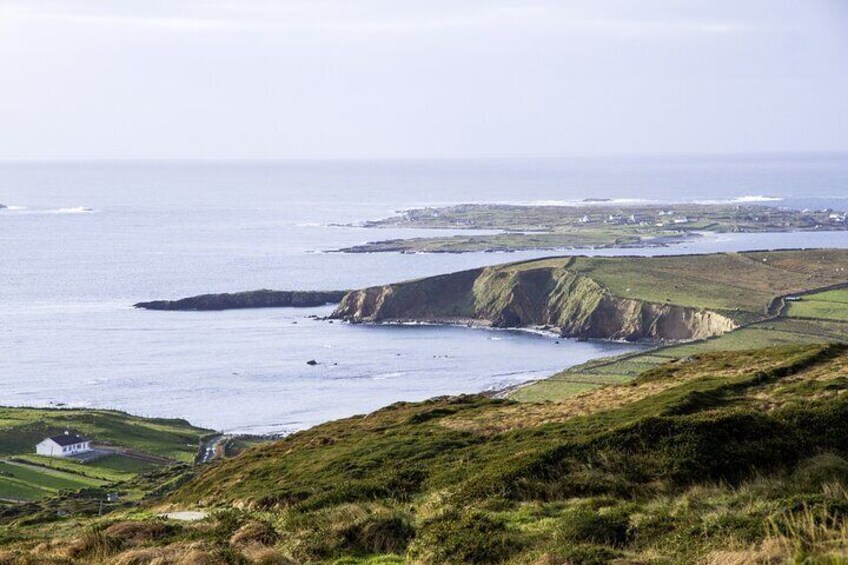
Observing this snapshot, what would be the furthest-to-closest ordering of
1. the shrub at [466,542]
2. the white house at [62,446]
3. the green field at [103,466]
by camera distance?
the white house at [62,446], the green field at [103,466], the shrub at [466,542]

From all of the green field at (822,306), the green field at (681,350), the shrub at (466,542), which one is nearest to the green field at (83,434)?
the green field at (681,350)

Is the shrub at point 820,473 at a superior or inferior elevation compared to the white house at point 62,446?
superior

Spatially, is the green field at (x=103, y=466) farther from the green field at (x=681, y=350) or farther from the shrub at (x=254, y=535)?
the shrub at (x=254, y=535)

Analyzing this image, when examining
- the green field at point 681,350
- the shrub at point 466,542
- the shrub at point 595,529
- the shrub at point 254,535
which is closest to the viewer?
the shrub at point 466,542

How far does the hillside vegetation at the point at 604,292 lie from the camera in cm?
11550

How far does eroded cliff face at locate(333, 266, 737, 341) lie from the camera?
390 feet

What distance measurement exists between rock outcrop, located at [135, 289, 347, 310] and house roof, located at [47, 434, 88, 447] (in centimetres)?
7077

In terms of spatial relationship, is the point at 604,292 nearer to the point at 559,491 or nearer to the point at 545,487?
the point at 545,487

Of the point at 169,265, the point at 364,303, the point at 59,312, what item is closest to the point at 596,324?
the point at 364,303

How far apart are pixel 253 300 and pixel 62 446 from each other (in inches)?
2976

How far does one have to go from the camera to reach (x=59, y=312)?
13200 cm

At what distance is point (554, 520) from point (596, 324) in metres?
102

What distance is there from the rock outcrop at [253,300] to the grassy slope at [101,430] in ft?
193

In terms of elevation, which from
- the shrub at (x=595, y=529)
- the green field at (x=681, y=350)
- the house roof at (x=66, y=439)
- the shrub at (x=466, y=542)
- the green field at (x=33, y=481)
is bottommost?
the green field at (x=33, y=481)
